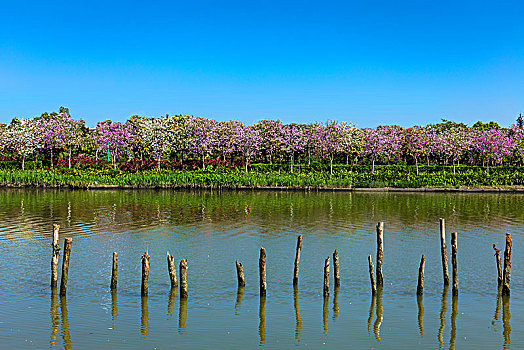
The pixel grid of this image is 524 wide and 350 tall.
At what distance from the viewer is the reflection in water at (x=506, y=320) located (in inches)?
573

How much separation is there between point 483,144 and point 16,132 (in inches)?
2606

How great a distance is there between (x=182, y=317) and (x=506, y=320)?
378 inches

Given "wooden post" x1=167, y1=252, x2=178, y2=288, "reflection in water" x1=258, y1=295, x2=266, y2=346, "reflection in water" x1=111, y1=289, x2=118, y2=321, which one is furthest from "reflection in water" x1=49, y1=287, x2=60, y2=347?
"reflection in water" x1=258, y1=295, x2=266, y2=346

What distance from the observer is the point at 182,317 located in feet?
53.1

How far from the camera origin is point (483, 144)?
79.8 m

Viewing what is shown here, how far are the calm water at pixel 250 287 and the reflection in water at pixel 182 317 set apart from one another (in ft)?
0.23

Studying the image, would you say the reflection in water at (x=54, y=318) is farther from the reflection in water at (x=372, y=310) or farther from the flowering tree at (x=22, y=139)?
the flowering tree at (x=22, y=139)

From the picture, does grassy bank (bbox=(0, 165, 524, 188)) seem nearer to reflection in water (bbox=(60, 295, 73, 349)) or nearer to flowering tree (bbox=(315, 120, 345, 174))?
flowering tree (bbox=(315, 120, 345, 174))

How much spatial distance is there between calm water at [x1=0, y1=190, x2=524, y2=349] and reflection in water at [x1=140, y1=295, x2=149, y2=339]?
33mm

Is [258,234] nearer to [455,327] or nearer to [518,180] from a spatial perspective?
[455,327]

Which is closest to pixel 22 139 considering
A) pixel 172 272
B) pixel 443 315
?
pixel 172 272

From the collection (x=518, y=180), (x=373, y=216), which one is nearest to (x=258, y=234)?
(x=373, y=216)

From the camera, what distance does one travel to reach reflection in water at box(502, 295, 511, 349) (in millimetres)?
14542

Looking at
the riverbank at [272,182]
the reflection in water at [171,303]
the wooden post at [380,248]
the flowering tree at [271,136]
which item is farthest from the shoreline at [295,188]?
the reflection in water at [171,303]
